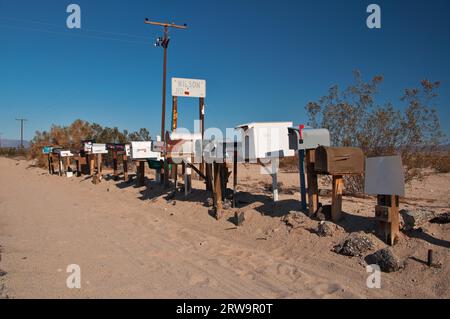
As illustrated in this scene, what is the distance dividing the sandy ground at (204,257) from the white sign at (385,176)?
598 mm

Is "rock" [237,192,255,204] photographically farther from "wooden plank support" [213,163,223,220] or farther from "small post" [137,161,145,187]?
"small post" [137,161,145,187]

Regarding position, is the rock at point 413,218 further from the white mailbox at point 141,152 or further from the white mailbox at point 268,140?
the white mailbox at point 141,152

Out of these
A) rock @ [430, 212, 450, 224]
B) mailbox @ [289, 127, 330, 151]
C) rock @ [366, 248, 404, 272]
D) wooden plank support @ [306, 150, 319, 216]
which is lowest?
rock @ [366, 248, 404, 272]

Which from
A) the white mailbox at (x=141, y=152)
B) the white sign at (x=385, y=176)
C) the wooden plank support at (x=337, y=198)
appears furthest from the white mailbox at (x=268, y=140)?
the white mailbox at (x=141, y=152)

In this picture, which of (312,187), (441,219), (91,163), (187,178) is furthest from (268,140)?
(91,163)

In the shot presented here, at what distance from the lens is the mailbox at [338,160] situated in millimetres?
5238

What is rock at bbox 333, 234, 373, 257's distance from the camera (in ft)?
14.7

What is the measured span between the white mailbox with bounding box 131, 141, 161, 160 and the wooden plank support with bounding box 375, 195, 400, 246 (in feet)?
29.4

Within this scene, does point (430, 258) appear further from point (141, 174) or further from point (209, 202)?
point (141, 174)

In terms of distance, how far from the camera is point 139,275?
436cm

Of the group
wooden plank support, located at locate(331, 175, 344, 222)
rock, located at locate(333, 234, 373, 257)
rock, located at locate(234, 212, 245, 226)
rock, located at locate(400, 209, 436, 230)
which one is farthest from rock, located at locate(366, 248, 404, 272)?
rock, located at locate(234, 212, 245, 226)

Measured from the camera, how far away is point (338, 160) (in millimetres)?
5301
